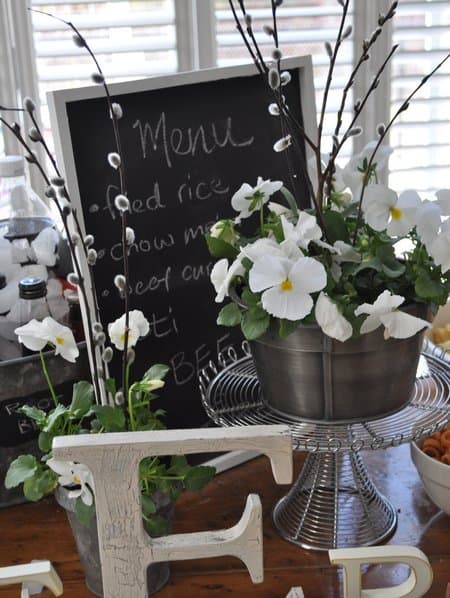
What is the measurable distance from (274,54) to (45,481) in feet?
1.63

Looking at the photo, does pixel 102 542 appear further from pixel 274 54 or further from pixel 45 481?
pixel 274 54

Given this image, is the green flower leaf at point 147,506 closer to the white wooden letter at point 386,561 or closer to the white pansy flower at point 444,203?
the white wooden letter at point 386,561

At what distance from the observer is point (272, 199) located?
4.12ft

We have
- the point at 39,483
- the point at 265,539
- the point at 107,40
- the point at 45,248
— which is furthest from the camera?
the point at 107,40

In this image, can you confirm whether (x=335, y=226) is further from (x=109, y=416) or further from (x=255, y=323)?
(x=109, y=416)

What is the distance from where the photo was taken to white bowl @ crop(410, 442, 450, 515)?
1.00 m

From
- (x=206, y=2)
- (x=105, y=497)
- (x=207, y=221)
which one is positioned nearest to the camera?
(x=105, y=497)

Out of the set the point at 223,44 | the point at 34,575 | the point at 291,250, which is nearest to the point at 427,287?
the point at 291,250

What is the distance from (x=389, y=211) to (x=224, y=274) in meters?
0.19

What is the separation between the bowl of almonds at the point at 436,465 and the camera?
100 cm

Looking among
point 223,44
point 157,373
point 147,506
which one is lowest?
point 147,506

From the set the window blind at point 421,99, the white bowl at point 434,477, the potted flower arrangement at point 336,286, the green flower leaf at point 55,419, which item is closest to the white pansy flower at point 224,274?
the potted flower arrangement at point 336,286

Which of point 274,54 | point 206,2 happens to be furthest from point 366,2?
point 274,54

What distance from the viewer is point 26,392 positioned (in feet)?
3.48
